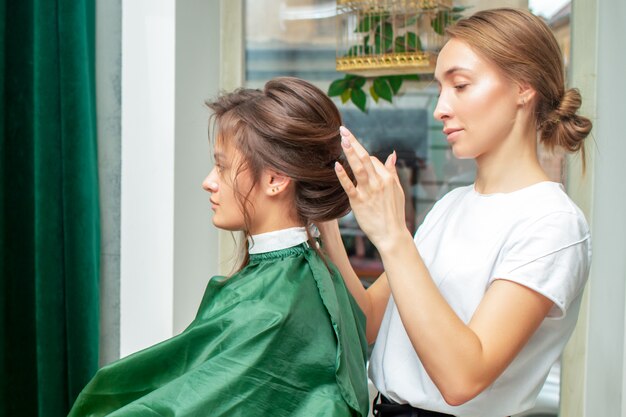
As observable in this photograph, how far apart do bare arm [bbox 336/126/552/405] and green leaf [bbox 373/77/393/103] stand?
45.0 inches

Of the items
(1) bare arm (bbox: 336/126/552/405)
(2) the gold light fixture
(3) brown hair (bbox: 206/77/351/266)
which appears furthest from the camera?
(2) the gold light fixture

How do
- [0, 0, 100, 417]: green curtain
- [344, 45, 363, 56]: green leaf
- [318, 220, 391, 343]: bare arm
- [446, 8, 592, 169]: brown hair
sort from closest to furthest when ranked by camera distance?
1. [446, 8, 592, 169]: brown hair
2. [318, 220, 391, 343]: bare arm
3. [0, 0, 100, 417]: green curtain
4. [344, 45, 363, 56]: green leaf

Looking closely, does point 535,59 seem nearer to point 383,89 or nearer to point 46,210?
point 383,89

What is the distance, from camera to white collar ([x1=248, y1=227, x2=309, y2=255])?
1336 millimetres

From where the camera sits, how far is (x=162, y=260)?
2039 millimetres

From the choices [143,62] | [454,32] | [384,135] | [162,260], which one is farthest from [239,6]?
[454,32]

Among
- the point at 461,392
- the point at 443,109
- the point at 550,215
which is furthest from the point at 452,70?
the point at 461,392

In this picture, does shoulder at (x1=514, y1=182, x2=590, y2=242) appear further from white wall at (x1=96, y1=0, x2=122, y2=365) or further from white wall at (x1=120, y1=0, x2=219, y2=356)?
white wall at (x1=96, y1=0, x2=122, y2=365)

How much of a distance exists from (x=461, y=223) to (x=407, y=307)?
10.5 inches

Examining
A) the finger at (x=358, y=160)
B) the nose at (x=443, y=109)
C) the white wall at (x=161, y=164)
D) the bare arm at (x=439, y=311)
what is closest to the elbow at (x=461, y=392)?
the bare arm at (x=439, y=311)

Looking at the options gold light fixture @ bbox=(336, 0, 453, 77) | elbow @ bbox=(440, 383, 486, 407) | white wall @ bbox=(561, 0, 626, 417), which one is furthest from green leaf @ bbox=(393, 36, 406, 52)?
elbow @ bbox=(440, 383, 486, 407)

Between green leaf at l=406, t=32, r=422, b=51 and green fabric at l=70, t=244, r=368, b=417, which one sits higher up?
green leaf at l=406, t=32, r=422, b=51

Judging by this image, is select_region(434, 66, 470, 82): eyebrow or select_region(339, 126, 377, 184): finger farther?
select_region(434, 66, 470, 82): eyebrow

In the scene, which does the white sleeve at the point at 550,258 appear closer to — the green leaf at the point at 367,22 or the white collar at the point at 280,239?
the white collar at the point at 280,239
